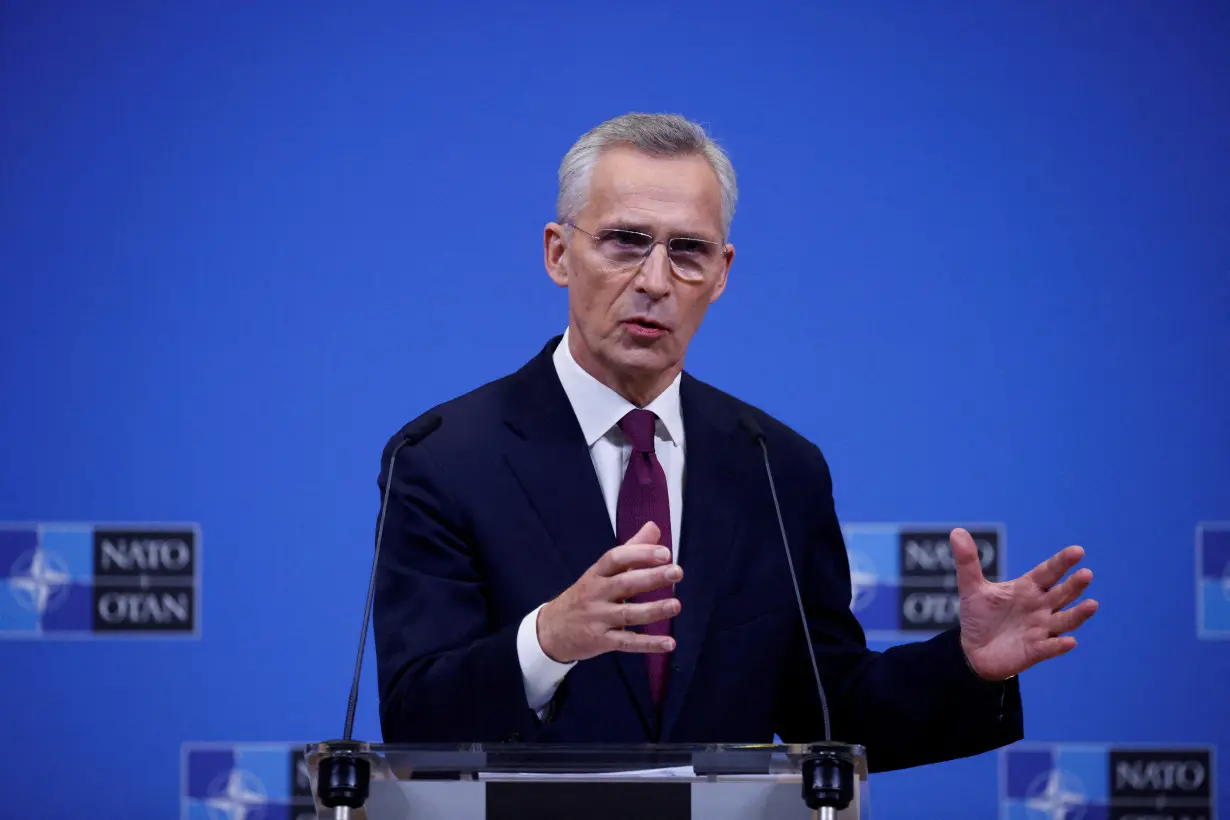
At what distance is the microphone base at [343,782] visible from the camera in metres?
1.40

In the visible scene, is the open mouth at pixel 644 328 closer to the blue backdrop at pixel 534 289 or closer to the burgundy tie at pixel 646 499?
the burgundy tie at pixel 646 499

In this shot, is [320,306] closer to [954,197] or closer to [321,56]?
[321,56]

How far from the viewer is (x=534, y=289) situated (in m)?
3.28

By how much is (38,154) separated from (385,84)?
0.82 metres

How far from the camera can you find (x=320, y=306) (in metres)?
3.28

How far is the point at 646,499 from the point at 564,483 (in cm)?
12

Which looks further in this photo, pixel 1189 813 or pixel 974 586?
pixel 1189 813

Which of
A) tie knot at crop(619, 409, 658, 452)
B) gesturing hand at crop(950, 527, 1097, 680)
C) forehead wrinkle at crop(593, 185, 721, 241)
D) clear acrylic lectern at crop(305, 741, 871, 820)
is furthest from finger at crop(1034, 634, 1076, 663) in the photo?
forehead wrinkle at crop(593, 185, 721, 241)

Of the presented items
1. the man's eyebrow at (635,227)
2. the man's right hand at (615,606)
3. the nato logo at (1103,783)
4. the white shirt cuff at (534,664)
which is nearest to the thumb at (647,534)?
the man's right hand at (615,606)

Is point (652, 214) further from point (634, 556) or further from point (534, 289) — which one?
point (534, 289)

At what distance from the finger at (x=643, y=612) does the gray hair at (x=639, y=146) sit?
2.82ft

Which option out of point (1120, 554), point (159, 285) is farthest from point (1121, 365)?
point (159, 285)

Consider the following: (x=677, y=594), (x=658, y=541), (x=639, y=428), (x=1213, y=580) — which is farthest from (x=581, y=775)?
(x=1213, y=580)

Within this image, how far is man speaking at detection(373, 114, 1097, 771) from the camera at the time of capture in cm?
190
